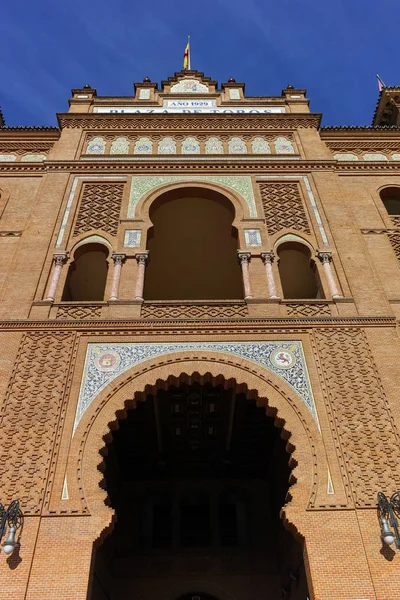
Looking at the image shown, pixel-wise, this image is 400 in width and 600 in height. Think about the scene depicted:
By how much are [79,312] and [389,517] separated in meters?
5.20

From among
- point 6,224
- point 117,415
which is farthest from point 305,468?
point 6,224

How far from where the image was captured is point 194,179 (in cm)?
1059

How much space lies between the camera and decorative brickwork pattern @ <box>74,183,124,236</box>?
9602mm

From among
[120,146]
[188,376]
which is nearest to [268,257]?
[188,376]

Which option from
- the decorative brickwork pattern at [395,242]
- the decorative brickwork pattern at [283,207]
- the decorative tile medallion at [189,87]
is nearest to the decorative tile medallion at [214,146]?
the decorative brickwork pattern at [283,207]

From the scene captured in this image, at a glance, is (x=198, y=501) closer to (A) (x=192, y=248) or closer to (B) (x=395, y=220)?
(A) (x=192, y=248)

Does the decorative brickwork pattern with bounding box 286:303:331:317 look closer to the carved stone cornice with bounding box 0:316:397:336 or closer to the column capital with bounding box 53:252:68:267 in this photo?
the carved stone cornice with bounding box 0:316:397:336

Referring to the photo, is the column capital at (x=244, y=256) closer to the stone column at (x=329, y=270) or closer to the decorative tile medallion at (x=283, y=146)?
the stone column at (x=329, y=270)

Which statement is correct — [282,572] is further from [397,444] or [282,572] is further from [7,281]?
[7,281]

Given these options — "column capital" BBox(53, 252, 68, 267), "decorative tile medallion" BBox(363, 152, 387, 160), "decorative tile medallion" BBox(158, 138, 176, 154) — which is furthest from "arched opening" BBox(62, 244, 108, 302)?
"decorative tile medallion" BBox(363, 152, 387, 160)

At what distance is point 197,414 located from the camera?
9711 mm

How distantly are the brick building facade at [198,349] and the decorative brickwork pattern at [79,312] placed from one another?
0.03 m

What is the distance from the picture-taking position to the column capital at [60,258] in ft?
29.1

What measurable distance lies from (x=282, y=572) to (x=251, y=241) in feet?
20.2
